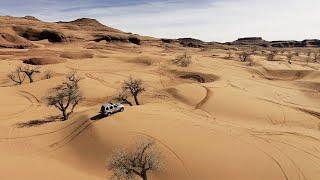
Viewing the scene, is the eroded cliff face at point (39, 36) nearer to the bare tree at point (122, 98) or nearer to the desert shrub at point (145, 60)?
the desert shrub at point (145, 60)

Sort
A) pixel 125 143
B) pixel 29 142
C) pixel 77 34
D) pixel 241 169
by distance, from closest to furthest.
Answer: pixel 241 169, pixel 125 143, pixel 29 142, pixel 77 34

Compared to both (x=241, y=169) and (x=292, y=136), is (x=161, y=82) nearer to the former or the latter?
(x=292, y=136)

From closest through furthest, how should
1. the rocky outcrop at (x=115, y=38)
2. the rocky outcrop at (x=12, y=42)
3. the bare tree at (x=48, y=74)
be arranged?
the bare tree at (x=48, y=74) → the rocky outcrop at (x=12, y=42) → the rocky outcrop at (x=115, y=38)

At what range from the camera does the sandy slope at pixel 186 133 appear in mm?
23828

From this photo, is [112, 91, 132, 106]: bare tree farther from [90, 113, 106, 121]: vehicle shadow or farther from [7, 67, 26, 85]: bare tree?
[7, 67, 26, 85]: bare tree

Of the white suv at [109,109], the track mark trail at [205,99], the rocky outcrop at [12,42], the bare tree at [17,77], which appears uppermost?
the rocky outcrop at [12,42]

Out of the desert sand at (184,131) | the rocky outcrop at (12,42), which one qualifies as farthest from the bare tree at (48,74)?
the rocky outcrop at (12,42)

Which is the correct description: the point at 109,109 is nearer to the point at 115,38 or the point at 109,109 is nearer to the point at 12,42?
the point at 12,42

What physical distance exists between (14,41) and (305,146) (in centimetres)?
8196

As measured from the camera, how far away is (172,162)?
24312mm

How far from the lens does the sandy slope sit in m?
23.8

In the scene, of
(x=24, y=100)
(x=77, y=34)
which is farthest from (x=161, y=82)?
(x=77, y=34)

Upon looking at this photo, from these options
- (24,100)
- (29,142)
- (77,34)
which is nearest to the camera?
(29,142)

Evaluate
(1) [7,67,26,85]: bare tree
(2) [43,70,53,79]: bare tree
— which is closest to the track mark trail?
(2) [43,70,53,79]: bare tree
